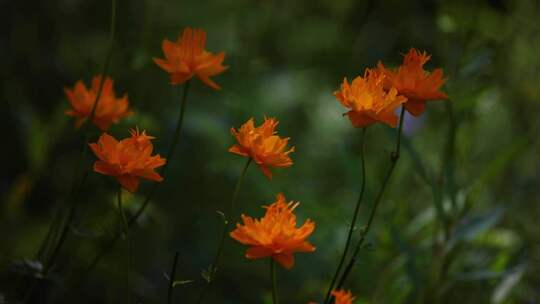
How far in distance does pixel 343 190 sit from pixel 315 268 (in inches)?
17.8

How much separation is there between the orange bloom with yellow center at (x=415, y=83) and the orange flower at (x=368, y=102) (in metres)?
0.03

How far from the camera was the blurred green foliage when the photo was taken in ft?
4.39

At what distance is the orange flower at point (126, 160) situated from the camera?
0.70m

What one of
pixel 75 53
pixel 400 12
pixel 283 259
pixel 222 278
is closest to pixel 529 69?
pixel 400 12

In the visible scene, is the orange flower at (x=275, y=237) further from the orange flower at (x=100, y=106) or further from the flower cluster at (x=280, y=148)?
the orange flower at (x=100, y=106)

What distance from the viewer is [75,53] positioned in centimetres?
181

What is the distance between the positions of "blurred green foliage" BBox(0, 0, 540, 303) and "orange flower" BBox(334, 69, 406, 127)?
31 cm

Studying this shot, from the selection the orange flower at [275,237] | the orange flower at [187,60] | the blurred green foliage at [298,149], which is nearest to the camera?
the orange flower at [275,237]

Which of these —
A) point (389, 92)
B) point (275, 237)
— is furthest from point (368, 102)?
point (275, 237)

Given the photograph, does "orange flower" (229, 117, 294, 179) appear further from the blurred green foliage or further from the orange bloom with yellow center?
the blurred green foliage

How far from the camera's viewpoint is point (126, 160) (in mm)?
700

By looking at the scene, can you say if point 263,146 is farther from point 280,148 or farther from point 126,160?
point 126,160

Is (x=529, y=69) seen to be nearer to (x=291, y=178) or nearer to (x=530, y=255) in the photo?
(x=530, y=255)

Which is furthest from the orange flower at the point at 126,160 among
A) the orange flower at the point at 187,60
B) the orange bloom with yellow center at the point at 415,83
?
the orange bloom with yellow center at the point at 415,83
